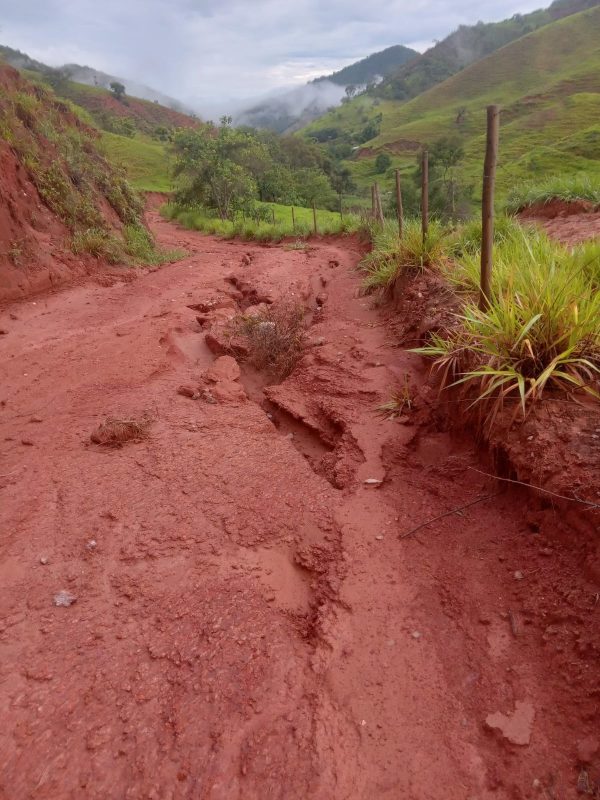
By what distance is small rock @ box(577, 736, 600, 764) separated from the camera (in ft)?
4.81

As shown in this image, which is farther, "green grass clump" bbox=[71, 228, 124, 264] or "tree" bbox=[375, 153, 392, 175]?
"tree" bbox=[375, 153, 392, 175]

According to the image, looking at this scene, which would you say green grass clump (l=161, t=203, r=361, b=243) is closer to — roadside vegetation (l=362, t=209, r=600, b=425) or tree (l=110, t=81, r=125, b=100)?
roadside vegetation (l=362, t=209, r=600, b=425)

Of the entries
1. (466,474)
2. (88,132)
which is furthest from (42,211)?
(466,474)

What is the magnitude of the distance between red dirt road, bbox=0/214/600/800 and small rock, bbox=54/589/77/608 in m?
0.03

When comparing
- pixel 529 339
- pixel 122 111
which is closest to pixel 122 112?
pixel 122 111

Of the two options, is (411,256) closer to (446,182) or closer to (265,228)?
(265,228)

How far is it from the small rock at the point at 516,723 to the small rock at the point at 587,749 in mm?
149

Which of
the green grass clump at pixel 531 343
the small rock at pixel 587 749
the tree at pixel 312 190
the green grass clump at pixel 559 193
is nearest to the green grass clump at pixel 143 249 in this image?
the green grass clump at pixel 559 193

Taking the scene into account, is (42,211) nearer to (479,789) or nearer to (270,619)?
(270,619)

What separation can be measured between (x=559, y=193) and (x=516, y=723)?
857 centimetres

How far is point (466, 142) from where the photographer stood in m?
50.1

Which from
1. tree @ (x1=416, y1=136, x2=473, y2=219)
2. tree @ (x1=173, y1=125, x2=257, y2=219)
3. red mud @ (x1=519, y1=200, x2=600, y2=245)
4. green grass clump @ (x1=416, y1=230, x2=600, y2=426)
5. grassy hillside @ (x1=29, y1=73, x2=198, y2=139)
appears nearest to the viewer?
green grass clump @ (x1=416, y1=230, x2=600, y2=426)

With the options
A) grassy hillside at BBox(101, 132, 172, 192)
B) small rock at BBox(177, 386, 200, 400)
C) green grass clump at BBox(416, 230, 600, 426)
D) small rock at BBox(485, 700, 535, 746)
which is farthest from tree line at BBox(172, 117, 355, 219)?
small rock at BBox(485, 700, 535, 746)

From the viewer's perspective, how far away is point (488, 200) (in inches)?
111
